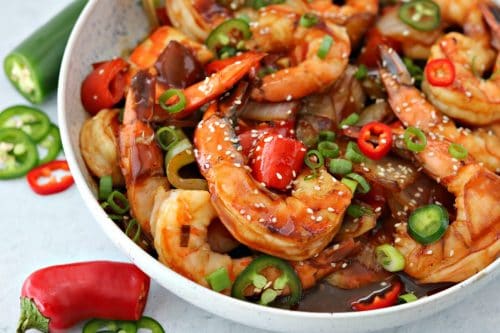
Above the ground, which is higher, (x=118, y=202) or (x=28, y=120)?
(x=118, y=202)

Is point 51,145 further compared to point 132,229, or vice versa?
point 51,145

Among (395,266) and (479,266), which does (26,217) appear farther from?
(479,266)

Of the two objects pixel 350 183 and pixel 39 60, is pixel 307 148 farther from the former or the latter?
pixel 39 60

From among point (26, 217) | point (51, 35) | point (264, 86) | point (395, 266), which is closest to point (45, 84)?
point (51, 35)

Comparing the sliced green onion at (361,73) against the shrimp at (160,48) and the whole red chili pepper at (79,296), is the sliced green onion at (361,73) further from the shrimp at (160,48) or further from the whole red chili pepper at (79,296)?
the whole red chili pepper at (79,296)

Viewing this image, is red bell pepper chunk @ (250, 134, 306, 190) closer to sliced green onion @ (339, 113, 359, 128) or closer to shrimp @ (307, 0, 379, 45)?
sliced green onion @ (339, 113, 359, 128)

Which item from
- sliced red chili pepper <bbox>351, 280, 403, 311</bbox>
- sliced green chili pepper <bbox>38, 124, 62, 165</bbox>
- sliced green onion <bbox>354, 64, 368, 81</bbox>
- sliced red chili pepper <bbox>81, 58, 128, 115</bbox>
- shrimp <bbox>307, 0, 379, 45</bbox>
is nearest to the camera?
sliced red chili pepper <bbox>351, 280, 403, 311</bbox>

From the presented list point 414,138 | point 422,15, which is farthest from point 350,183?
point 422,15

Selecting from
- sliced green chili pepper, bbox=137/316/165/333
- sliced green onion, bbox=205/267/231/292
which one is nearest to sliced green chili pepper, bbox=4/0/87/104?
sliced green chili pepper, bbox=137/316/165/333
